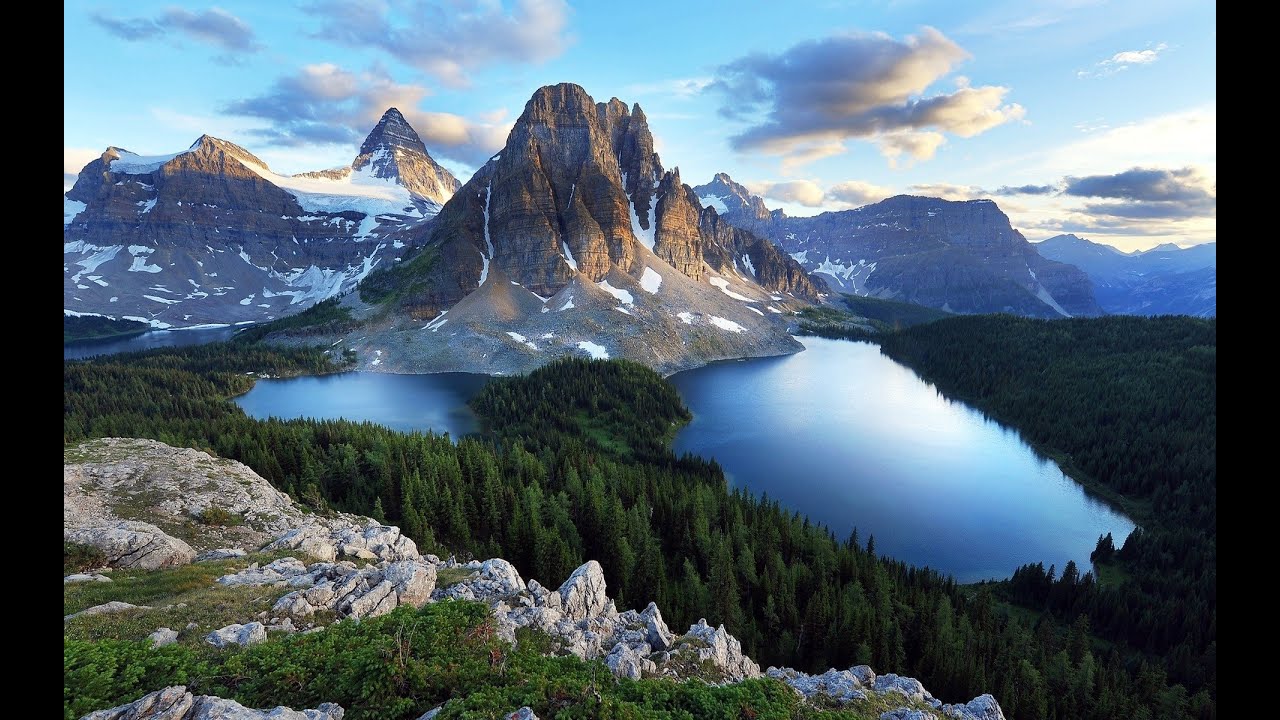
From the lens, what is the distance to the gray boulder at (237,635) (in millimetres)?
10672

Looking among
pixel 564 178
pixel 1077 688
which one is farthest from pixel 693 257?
pixel 1077 688

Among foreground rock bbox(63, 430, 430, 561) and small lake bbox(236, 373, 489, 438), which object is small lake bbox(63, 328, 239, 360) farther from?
foreground rock bbox(63, 430, 430, 561)

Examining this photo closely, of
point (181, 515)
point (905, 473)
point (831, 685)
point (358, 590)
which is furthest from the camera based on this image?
point (905, 473)

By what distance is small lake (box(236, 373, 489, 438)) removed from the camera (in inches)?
2623

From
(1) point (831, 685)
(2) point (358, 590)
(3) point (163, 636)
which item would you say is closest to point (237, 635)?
(3) point (163, 636)

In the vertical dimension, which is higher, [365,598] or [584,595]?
[365,598]

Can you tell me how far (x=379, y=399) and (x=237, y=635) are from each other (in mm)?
73813

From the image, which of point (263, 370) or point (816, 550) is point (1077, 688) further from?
point (263, 370)

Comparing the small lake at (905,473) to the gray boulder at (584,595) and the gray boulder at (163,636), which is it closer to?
the gray boulder at (584,595)

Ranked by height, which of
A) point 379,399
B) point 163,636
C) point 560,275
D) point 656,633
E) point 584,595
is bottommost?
point 656,633

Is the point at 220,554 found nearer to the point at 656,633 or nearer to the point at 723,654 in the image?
the point at 656,633

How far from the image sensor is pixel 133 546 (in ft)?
49.6
